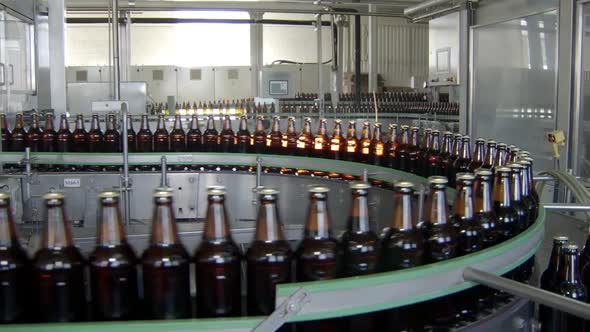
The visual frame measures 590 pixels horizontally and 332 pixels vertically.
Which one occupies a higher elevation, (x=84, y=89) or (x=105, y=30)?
(x=105, y=30)

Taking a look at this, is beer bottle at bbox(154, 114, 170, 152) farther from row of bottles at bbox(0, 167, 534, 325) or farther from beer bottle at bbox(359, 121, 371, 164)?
row of bottles at bbox(0, 167, 534, 325)

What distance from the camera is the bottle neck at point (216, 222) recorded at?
1.05 m

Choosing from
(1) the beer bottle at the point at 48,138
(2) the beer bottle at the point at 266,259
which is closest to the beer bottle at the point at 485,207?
(2) the beer bottle at the point at 266,259

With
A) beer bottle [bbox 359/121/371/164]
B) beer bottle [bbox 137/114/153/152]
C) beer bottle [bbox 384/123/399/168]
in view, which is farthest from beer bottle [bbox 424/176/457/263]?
beer bottle [bbox 137/114/153/152]

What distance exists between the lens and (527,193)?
1.79m

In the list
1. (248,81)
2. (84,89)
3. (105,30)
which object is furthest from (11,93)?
(105,30)

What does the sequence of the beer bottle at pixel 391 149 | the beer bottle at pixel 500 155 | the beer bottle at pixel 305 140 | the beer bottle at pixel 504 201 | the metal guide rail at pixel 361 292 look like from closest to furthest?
the metal guide rail at pixel 361 292, the beer bottle at pixel 504 201, the beer bottle at pixel 500 155, the beer bottle at pixel 391 149, the beer bottle at pixel 305 140

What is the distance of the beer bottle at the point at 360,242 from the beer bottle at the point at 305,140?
6.89 feet

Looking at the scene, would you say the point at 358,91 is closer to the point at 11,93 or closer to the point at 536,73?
the point at 536,73

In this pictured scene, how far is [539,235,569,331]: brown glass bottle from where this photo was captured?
162cm

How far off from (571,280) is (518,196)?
26 centimetres

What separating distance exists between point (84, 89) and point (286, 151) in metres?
3.11

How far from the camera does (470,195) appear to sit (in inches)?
54.4

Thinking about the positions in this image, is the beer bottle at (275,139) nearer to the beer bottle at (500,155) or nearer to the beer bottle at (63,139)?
the beer bottle at (63,139)
